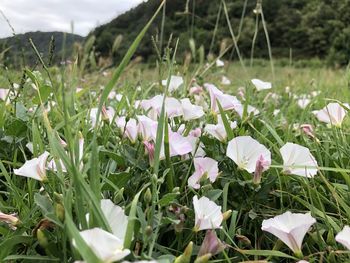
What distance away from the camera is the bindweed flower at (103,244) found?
1.63ft

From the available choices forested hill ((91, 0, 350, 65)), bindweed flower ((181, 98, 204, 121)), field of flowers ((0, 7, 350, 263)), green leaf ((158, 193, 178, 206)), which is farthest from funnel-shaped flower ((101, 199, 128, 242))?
forested hill ((91, 0, 350, 65))

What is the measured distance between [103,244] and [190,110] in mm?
638

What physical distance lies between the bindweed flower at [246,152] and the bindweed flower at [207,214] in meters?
0.19

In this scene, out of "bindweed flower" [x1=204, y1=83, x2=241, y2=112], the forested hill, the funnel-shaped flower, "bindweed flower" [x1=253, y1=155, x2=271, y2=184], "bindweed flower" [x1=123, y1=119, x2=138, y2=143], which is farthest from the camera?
the forested hill

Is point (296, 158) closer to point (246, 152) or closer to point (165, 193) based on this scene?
point (246, 152)

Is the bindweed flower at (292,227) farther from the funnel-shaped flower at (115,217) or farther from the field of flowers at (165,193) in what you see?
the funnel-shaped flower at (115,217)

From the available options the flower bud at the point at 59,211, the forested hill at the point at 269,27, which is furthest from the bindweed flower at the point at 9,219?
the forested hill at the point at 269,27

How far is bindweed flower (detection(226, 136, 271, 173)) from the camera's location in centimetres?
92

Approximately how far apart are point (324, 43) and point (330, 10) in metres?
9.81

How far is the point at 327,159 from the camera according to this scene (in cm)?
112

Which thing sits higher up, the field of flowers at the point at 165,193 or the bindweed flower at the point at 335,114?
the bindweed flower at the point at 335,114

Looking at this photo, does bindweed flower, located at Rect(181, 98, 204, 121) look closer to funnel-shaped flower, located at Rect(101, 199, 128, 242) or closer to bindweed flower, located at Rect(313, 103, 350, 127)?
bindweed flower, located at Rect(313, 103, 350, 127)

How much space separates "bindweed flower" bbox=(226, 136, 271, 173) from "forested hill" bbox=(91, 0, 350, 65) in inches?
116

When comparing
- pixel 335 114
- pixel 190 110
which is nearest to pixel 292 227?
pixel 190 110
